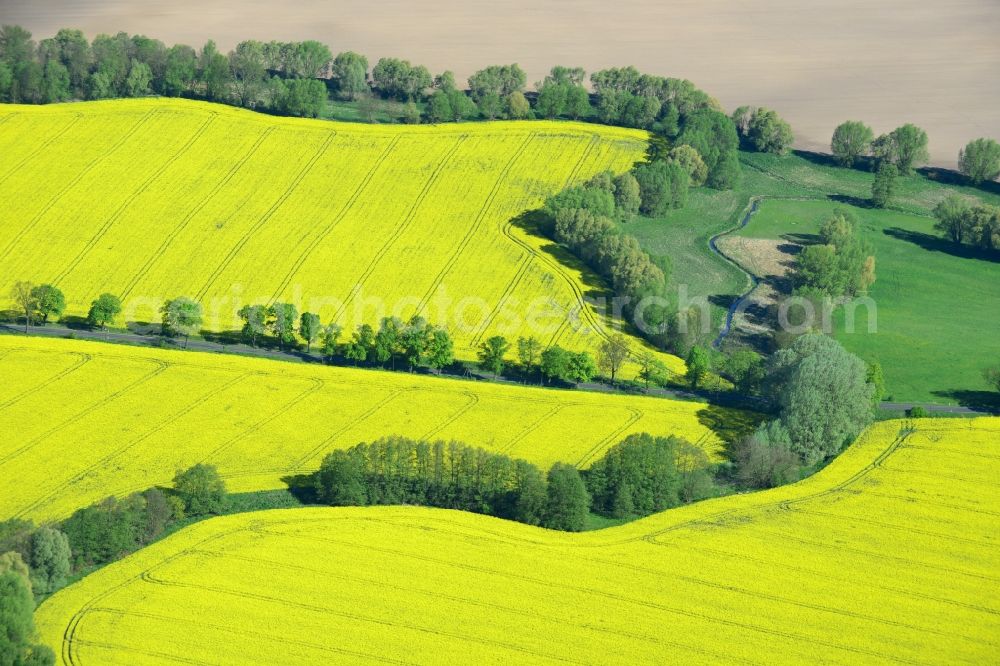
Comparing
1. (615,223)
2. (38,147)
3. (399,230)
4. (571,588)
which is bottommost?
(571,588)

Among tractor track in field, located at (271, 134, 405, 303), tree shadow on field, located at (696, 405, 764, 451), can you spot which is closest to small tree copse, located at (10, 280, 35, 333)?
tractor track in field, located at (271, 134, 405, 303)

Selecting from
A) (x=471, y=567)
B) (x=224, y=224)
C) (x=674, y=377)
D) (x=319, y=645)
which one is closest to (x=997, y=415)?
(x=674, y=377)

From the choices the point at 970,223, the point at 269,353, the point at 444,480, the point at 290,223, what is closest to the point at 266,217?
the point at 290,223

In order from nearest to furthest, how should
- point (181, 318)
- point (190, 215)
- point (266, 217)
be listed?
1. point (181, 318)
2. point (190, 215)
3. point (266, 217)

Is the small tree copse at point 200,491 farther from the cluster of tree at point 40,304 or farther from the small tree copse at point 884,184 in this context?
the small tree copse at point 884,184

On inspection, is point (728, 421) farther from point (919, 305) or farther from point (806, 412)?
point (919, 305)

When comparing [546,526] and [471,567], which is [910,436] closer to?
[546,526]
